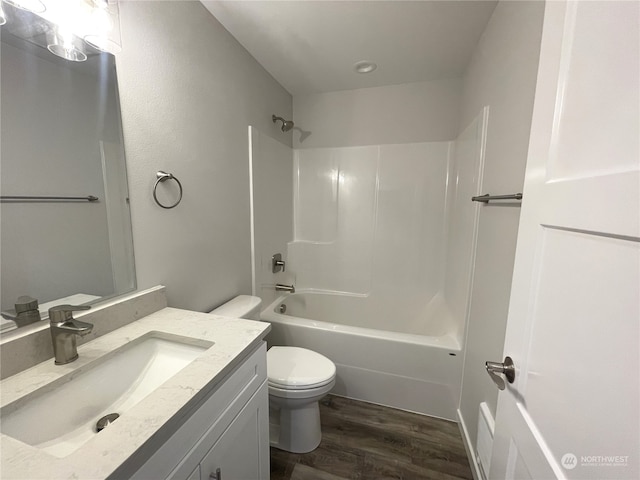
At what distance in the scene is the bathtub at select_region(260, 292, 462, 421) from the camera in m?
1.66

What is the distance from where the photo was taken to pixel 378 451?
1.46m

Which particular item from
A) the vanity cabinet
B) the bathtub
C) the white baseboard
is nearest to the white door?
the vanity cabinet

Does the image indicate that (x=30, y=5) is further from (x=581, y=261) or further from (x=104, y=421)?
(x=581, y=261)

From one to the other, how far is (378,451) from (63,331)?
159 cm

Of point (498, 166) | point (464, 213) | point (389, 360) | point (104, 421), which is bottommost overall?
point (389, 360)

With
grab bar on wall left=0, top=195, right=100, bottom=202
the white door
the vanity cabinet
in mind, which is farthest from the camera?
grab bar on wall left=0, top=195, right=100, bottom=202

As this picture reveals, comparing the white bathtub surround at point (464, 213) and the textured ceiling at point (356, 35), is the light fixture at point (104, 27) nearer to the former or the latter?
the textured ceiling at point (356, 35)

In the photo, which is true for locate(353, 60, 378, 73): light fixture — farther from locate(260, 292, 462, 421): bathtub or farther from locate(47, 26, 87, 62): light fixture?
locate(260, 292, 462, 421): bathtub

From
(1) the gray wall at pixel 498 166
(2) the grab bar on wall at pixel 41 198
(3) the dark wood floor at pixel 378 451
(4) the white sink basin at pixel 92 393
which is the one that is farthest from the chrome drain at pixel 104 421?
(1) the gray wall at pixel 498 166

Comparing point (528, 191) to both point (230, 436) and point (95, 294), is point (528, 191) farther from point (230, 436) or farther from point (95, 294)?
point (95, 294)

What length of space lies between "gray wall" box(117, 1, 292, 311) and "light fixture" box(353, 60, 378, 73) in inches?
28.3

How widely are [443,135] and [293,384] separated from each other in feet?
7.20

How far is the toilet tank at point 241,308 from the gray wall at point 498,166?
1.25 m

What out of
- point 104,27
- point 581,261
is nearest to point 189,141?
point 104,27
